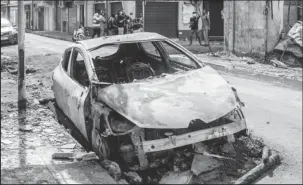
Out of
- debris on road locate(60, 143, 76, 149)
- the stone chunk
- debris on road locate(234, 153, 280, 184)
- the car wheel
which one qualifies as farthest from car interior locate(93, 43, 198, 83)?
debris on road locate(234, 153, 280, 184)

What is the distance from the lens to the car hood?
4.90 meters

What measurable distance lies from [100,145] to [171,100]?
1074mm

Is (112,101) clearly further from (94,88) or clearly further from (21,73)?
(21,73)

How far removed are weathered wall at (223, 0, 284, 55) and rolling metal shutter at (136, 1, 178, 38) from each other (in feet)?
30.6

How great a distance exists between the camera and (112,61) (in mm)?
7137

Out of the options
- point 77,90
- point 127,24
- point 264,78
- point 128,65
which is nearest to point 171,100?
point 77,90

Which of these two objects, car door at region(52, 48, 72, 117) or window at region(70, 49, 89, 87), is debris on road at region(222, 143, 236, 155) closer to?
A: window at region(70, 49, 89, 87)

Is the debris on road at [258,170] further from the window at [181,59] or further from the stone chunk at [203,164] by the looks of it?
the window at [181,59]

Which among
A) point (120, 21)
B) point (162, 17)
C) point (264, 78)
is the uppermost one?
point (162, 17)

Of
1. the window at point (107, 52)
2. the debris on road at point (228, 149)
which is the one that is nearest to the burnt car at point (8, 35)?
the window at point (107, 52)

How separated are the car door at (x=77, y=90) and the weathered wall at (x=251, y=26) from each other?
10.7 m

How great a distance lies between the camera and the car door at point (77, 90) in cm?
579

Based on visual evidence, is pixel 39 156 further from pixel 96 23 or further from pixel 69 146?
pixel 96 23

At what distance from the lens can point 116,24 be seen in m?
23.2
